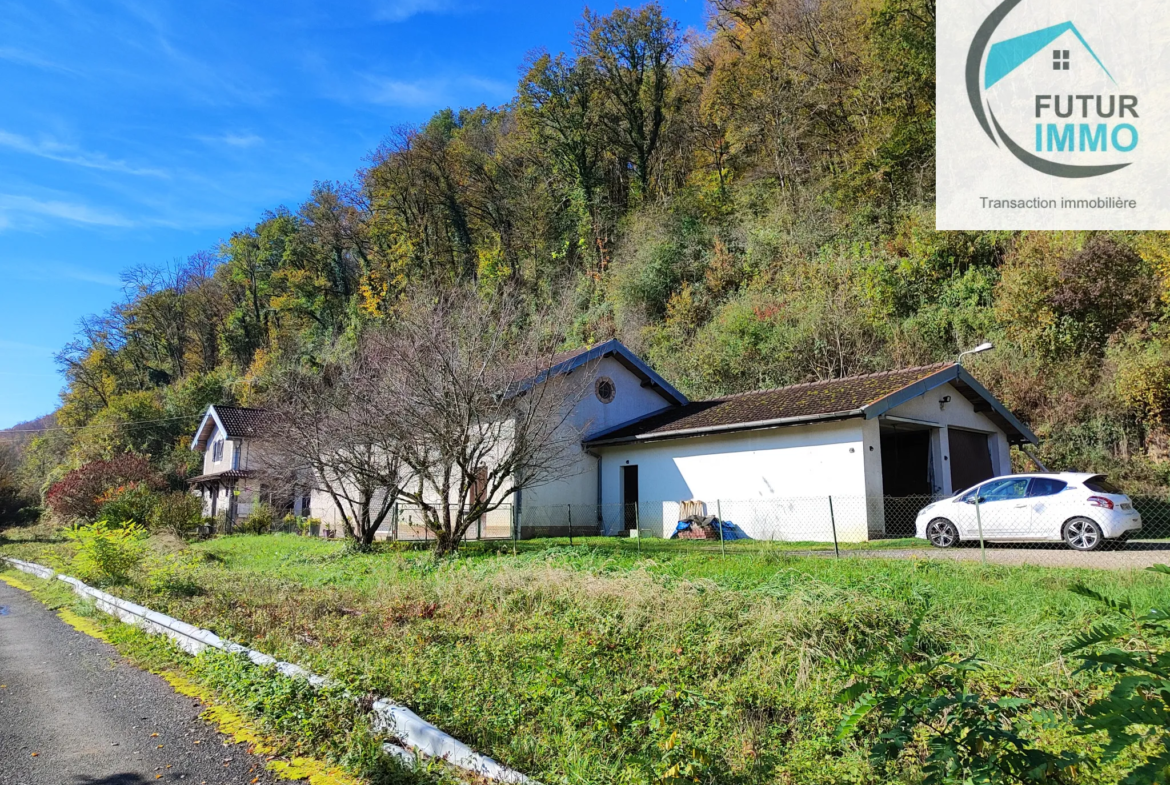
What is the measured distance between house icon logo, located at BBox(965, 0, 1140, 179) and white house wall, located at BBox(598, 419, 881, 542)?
6787mm

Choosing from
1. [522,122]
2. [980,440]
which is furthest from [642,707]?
[522,122]

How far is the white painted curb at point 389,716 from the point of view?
403 cm

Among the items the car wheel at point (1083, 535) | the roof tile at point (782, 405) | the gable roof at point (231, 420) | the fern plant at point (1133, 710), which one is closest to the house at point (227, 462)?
the gable roof at point (231, 420)

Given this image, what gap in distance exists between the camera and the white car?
1170cm

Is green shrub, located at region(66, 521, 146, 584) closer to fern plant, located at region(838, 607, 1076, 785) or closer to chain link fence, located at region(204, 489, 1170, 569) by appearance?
chain link fence, located at region(204, 489, 1170, 569)

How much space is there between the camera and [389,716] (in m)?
4.68

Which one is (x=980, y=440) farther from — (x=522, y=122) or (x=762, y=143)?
(x=522, y=122)

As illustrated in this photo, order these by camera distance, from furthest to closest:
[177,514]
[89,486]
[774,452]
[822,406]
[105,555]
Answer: [89,486] → [177,514] → [774,452] → [822,406] → [105,555]

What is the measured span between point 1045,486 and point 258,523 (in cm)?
2741

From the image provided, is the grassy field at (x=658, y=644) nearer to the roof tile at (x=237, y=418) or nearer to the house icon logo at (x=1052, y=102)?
the house icon logo at (x=1052, y=102)

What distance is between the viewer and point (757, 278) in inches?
1096

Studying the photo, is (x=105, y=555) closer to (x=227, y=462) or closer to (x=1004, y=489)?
(x=1004, y=489)

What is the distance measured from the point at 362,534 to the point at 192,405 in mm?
37327

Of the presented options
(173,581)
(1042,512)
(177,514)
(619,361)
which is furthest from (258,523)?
(1042,512)
